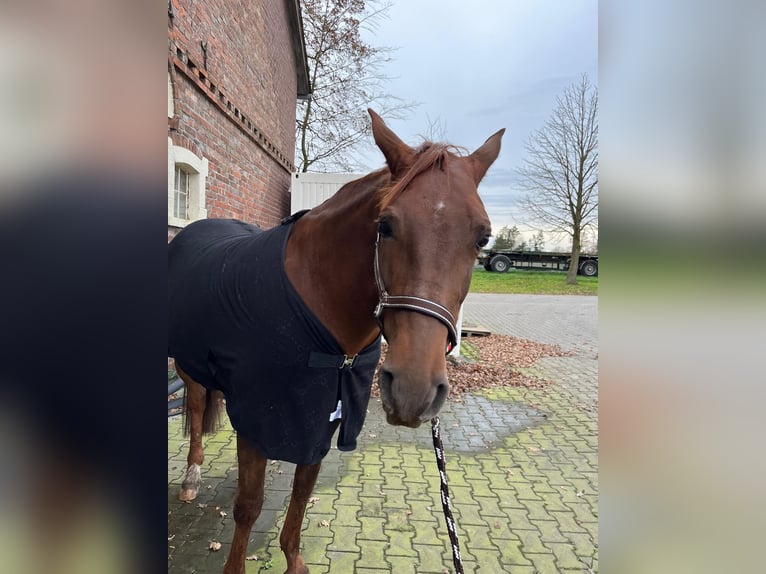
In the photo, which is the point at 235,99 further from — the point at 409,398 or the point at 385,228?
the point at 409,398

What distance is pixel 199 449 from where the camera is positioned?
3.26 meters

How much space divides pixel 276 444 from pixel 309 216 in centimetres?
102

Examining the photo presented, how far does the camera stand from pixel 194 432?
331 centimetres

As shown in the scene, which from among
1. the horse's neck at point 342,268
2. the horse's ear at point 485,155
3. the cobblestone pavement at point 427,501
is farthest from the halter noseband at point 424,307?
the cobblestone pavement at point 427,501

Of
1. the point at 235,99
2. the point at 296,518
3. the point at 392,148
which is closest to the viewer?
the point at 392,148

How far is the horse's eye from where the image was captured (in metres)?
1.42

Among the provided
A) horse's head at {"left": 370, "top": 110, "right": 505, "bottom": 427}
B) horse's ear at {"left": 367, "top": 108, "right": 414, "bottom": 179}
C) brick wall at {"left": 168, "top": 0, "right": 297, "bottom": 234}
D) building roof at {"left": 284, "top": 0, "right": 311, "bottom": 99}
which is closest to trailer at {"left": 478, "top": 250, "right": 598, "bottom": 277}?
building roof at {"left": 284, "top": 0, "right": 311, "bottom": 99}

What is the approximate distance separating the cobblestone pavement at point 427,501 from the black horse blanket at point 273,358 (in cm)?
103

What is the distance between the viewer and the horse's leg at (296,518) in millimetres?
2295

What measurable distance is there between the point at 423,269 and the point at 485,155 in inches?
29.7

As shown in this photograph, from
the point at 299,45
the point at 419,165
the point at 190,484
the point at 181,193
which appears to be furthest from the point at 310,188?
the point at 419,165
